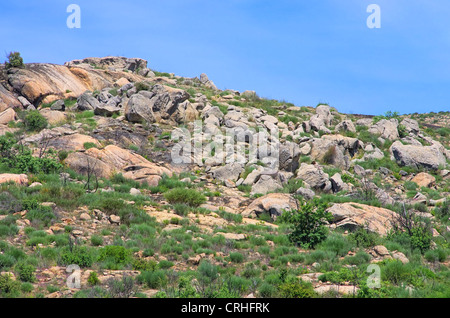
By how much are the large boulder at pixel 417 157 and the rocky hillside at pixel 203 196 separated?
111mm

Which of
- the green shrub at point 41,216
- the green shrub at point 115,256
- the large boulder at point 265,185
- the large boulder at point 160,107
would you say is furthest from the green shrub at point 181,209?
the large boulder at point 160,107

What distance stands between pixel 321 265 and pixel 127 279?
5953 millimetres

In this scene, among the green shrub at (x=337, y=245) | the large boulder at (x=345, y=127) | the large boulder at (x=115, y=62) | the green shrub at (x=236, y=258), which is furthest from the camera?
the large boulder at (x=115, y=62)

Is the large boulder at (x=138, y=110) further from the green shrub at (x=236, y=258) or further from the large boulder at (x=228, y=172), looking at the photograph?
the green shrub at (x=236, y=258)

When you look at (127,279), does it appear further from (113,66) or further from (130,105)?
(113,66)

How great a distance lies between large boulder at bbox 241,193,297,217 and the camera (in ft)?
60.9

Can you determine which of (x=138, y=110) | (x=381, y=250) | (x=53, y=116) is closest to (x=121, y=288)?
(x=381, y=250)

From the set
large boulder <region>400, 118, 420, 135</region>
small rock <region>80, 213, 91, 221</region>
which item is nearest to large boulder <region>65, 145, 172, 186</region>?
small rock <region>80, 213, 91, 221</region>

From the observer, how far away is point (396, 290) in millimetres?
10508

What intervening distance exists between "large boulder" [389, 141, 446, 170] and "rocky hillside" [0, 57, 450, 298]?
0.11 meters

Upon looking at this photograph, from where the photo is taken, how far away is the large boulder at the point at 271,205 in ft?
60.9

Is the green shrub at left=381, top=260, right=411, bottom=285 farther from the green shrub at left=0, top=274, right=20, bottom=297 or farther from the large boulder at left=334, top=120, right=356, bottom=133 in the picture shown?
the large boulder at left=334, top=120, right=356, bottom=133

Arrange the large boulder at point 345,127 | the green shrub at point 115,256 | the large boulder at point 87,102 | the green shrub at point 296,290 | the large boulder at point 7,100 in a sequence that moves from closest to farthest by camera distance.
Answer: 1. the green shrub at point 296,290
2. the green shrub at point 115,256
3. the large boulder at point 7,100
4. the large boulder at point 87,102
5. the large boulder at point 345,127
